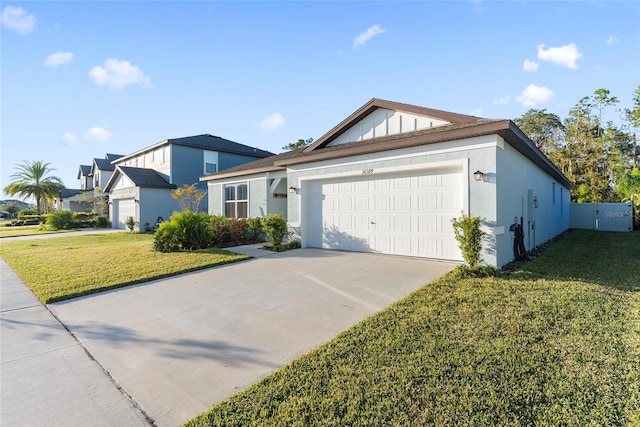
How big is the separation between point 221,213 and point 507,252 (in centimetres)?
1221

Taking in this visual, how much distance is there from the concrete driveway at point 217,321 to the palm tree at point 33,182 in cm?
3732

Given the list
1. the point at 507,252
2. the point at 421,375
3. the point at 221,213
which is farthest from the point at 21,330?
the point at 221,213

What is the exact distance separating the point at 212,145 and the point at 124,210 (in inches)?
314

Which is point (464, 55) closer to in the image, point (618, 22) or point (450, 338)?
point (618, 22)

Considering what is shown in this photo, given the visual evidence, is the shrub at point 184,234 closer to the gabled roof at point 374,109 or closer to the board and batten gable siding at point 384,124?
the gabled roof at point 374,109

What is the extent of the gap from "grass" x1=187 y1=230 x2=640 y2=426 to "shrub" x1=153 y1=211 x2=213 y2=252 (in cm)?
802

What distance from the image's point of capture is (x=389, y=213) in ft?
27.8

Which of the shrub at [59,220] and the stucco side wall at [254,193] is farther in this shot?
the shrub at [59,220]

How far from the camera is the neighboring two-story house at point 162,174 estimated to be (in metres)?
19.9

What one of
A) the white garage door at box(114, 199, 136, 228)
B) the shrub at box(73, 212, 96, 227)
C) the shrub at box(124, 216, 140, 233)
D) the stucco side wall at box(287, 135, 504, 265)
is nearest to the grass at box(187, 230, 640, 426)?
the stucco side wall at box(287, 135, 504, 265)

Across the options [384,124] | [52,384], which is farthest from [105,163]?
[52,384]

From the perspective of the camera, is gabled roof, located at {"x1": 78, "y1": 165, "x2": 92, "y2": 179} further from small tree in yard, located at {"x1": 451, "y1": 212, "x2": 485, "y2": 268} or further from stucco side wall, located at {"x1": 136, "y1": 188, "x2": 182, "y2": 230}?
small tree in yard, located at {"x1": 451, "y1": 212, "x2": 485, "y2": 268}

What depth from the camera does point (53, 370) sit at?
3033mm

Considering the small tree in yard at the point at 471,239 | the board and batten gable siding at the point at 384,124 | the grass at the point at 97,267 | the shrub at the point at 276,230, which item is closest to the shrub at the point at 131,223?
the grass at the point at 97,267
